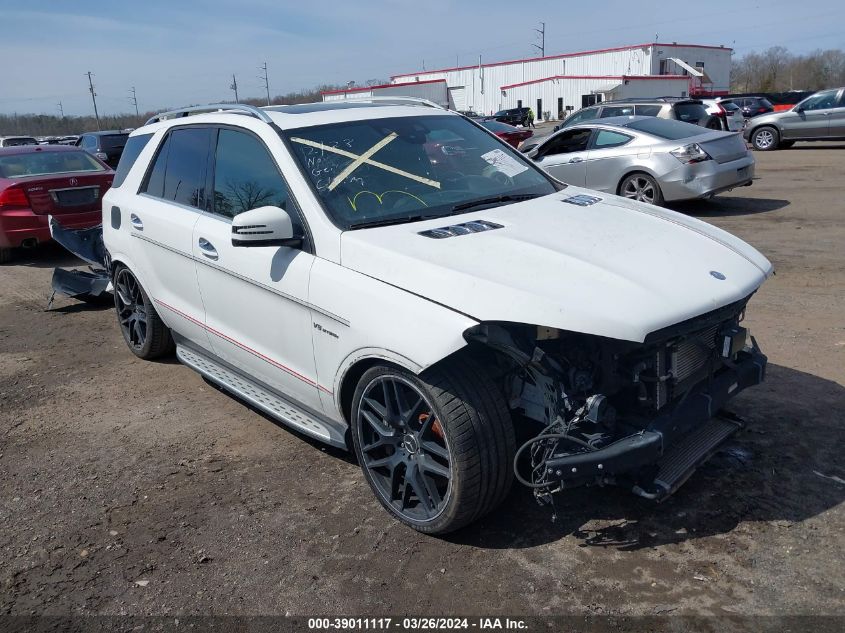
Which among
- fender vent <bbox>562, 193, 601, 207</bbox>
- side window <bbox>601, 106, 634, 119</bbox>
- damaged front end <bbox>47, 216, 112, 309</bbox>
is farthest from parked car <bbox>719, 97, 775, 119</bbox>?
fender vent <bbox>562, 193, 601, 207</bbox>

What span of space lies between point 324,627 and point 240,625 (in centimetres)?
34

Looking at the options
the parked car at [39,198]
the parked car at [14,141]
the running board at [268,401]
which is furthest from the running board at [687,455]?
the parked car at [14,141]

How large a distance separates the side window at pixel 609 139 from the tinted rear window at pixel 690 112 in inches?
203

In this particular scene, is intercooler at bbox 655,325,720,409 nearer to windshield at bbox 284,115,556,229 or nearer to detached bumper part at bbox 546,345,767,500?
detached bumper part at bbox 546,345,767,500

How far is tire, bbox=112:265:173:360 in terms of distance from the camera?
5.58 meters

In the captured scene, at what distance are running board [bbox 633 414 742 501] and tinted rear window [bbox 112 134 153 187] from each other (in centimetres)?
419

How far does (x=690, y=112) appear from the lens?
51.6 feet

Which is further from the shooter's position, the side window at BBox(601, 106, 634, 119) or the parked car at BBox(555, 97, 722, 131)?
the side window at BBox(601, 106, 634, 119)

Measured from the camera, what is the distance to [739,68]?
98750mm

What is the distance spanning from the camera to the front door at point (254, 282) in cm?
376

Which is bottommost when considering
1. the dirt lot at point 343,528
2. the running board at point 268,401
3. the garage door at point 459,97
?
the dirt lot at point 343,528

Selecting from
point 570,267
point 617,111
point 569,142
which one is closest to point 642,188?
point 569,142

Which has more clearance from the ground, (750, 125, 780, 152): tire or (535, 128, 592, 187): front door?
(535, 128, 592, 187): front door

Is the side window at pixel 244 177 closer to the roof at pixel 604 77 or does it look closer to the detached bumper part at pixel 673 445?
the detached bumper part at pixel 673 445
